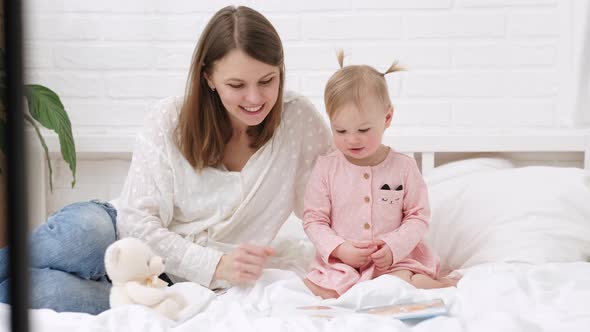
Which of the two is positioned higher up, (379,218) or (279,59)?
(279,59)

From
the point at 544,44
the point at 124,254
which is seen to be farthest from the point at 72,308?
the point at 544,44

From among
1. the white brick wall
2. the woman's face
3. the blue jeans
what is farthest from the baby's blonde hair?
the white brick wall

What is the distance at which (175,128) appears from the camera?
4.54 feet

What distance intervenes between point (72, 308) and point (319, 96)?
95 centimetres

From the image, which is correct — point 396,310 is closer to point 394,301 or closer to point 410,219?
point 394,301

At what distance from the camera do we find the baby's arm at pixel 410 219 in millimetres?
1301

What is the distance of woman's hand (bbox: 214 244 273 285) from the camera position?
1.24m

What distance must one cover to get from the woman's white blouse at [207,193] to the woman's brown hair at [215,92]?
26 millimetres

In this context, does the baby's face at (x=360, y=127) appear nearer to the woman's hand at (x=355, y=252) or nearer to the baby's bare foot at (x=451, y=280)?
the woman's hand at (x=355, y=252)

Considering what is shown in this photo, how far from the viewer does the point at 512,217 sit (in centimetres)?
149

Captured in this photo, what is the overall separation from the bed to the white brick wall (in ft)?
0.33

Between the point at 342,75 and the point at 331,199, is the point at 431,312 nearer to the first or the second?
the point at 331,199

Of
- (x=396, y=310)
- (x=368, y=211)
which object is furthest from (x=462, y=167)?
(x=396, y=310)

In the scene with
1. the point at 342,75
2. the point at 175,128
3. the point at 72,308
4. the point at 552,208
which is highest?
the point at 342,75
